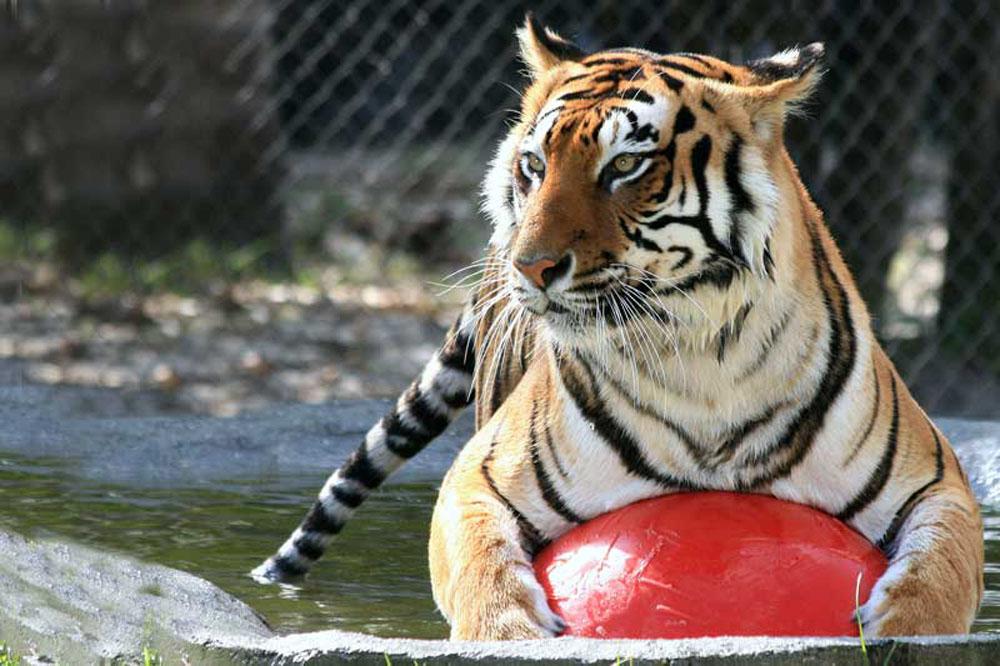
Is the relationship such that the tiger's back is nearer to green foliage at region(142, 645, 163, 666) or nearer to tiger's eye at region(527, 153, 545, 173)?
tiger's eye at region(527, 153, 545, 173)

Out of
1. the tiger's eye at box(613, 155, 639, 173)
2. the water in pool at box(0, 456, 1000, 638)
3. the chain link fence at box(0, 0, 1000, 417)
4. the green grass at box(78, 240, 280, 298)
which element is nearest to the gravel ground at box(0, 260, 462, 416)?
the green grass at box(78, 240, 280, 298)

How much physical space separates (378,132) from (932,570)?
6.64 m

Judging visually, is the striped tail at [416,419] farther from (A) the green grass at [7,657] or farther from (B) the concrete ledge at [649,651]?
(B) the concrete ledge at [649,651]

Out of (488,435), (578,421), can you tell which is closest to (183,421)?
(488,435)

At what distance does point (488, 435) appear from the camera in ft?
10.8

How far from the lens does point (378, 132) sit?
9.10m

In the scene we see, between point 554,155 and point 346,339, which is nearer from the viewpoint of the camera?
point 554,155

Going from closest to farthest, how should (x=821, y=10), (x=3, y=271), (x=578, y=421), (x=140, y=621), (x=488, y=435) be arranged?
1. (x=140, y=621)
2. (x=578, y=421)
3. (x=488, y=435)
4. (x=821, y=10)
5. (x=3, y=271)

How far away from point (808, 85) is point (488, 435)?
2.99 ft

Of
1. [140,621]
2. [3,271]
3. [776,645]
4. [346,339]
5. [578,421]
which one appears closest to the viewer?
[776,645]

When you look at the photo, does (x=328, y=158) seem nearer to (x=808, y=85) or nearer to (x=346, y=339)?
(x=346, y=339)

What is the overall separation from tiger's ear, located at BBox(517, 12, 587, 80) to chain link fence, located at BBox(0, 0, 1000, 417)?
2857mm

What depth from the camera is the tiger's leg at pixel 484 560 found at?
8.91 feet

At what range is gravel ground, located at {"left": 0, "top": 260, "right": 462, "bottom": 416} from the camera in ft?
24.1
